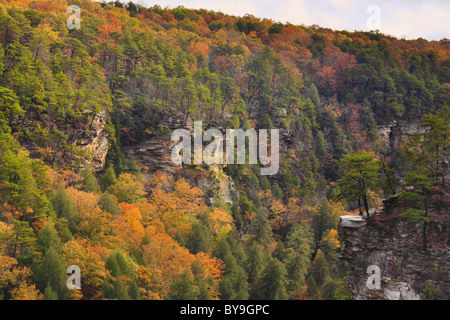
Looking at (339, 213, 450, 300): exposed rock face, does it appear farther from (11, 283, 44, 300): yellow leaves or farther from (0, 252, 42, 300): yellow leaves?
(0, 252, 42, 300): yellow leaves

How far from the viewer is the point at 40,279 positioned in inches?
1240

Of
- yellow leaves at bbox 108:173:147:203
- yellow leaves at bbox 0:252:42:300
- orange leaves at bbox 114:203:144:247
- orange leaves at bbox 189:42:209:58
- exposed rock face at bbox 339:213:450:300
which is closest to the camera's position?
yellow leaves at bbox 0:252:42:300

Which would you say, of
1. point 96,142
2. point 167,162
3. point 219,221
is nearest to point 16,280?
point 96,142

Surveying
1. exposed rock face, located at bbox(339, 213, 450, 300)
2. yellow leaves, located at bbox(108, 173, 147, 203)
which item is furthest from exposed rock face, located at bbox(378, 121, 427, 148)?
yellow leaves, located at bbox(108, 173, 147, 203)

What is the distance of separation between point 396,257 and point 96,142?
130 ft

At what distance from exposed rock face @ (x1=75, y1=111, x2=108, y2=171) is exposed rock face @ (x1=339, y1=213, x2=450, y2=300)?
111ft

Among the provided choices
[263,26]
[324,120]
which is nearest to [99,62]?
[324,120]

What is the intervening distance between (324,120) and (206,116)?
111ft

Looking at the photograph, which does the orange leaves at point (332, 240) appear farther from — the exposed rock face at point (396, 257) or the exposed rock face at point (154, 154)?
the exposed rock face at point (154, 154)

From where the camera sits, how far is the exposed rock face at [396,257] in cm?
3291

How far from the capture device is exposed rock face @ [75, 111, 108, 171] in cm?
5206

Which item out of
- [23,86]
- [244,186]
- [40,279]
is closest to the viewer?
[40,279]

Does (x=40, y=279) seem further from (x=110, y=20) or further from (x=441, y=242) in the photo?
(x=110, y=20)
